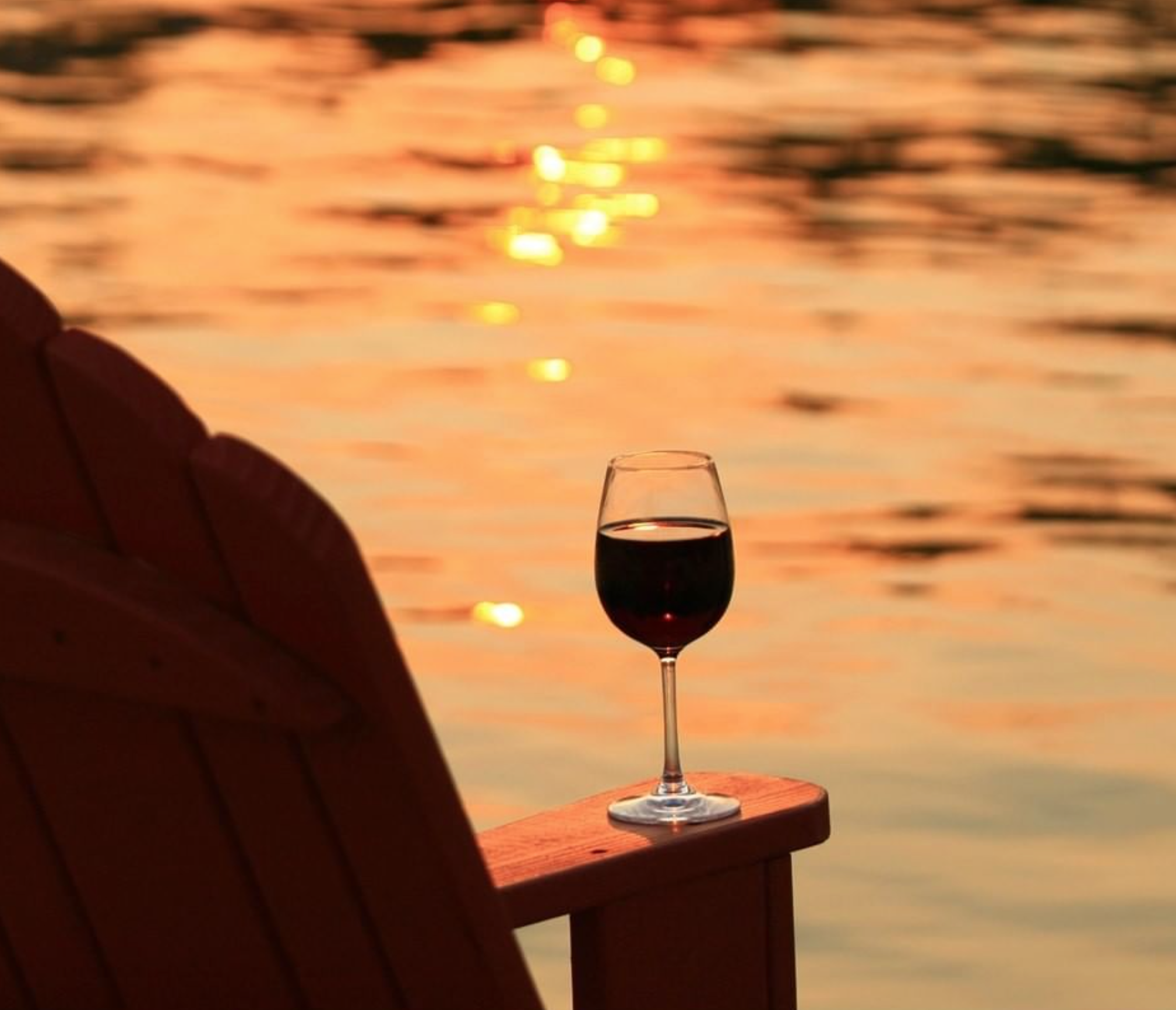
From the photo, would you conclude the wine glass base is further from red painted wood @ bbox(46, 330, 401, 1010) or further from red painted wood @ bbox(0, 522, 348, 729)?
red painted wood @ bbox(0, 522, 348, 729)

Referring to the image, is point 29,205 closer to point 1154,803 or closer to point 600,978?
point 1154,803

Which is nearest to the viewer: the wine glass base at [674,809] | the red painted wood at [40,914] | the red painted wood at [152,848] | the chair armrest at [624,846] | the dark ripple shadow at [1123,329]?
the red painted wood at [152,848]

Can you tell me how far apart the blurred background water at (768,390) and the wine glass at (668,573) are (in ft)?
6.49

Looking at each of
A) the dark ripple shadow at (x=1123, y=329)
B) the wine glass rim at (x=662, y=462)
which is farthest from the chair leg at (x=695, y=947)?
the dark ripple shadow at (x=1123, y=329)

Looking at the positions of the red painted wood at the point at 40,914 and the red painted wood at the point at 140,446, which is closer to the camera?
the red painted wood at the point at 140,446

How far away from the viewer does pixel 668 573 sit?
7.97ft

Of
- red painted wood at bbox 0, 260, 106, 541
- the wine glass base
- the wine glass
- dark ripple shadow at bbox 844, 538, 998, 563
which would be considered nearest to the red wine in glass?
the wine glass

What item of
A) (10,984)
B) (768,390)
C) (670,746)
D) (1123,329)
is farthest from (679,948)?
(1123,329)

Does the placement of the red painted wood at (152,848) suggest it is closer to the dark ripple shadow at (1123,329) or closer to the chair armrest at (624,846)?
the chair armrest at (624,846)

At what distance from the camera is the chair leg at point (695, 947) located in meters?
2.33

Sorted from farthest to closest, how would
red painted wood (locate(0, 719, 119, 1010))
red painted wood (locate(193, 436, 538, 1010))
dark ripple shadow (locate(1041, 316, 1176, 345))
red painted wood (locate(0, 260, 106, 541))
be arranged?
dark ripple shadow (locate(1041, 316, 1176, 345))
red painted wood (locate(0, 719, 119, 1010))
red painted wood (locate(0, 260, 106, 541))
red painted wood (locate(193, 436, 538, 1010))

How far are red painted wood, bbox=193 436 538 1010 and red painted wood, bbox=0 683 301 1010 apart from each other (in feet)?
0.37

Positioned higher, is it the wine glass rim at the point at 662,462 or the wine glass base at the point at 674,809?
the wine glass rim at the point at 662,462

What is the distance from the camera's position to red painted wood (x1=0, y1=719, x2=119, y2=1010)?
1.99 metres
